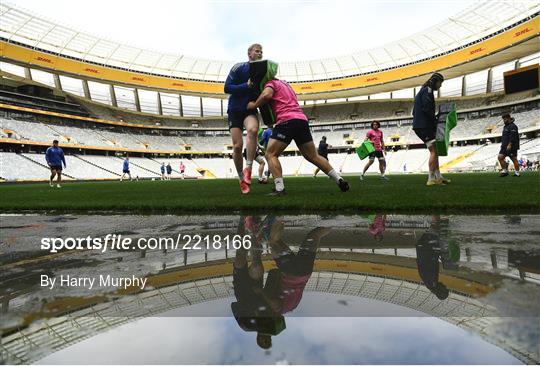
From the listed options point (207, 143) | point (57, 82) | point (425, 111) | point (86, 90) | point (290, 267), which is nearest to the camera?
point (290, 267)

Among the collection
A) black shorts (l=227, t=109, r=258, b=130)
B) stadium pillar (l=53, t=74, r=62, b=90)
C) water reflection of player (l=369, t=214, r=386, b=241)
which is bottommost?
water reflection of player (l=369, t=214, r=386, b=241)

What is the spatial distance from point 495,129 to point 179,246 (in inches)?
1901

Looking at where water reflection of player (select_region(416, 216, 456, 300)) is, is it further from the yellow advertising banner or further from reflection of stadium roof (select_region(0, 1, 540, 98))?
reflection of stadium roof (select_region(0, 1, 540, 98))

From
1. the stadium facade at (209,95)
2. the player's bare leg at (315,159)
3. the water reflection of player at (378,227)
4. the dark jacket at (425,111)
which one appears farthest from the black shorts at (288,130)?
the stadium facade at (209,95)

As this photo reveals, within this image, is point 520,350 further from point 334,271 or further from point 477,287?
point 334,271

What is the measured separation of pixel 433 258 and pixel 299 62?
5421cm

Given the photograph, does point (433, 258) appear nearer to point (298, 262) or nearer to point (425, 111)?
point (298, 262)

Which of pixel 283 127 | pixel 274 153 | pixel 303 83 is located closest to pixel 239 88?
pixel 283 127

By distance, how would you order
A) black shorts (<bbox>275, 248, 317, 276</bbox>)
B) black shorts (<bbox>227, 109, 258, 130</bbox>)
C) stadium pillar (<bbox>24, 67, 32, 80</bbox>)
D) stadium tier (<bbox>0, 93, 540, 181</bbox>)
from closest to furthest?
black shorts (<bbox>275, 248, 317, 276</bbox>), black shorts (<bbox>227, 109, 258, 130</bbox>), stadium tier (<bbox>0, 93, 540, 181</bbox>), stadium pillar (<bbox>24, 67, 32, 80</bbox>)

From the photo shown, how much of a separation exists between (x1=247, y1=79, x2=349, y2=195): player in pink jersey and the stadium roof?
40.4 m

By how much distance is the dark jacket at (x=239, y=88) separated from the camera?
5287 millimetres

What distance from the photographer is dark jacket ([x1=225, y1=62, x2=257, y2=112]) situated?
5.29 metres

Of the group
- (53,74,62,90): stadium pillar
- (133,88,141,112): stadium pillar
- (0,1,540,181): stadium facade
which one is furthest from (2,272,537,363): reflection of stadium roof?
(133,88,141,112): stadium pillar

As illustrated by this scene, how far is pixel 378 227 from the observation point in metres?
2.21
